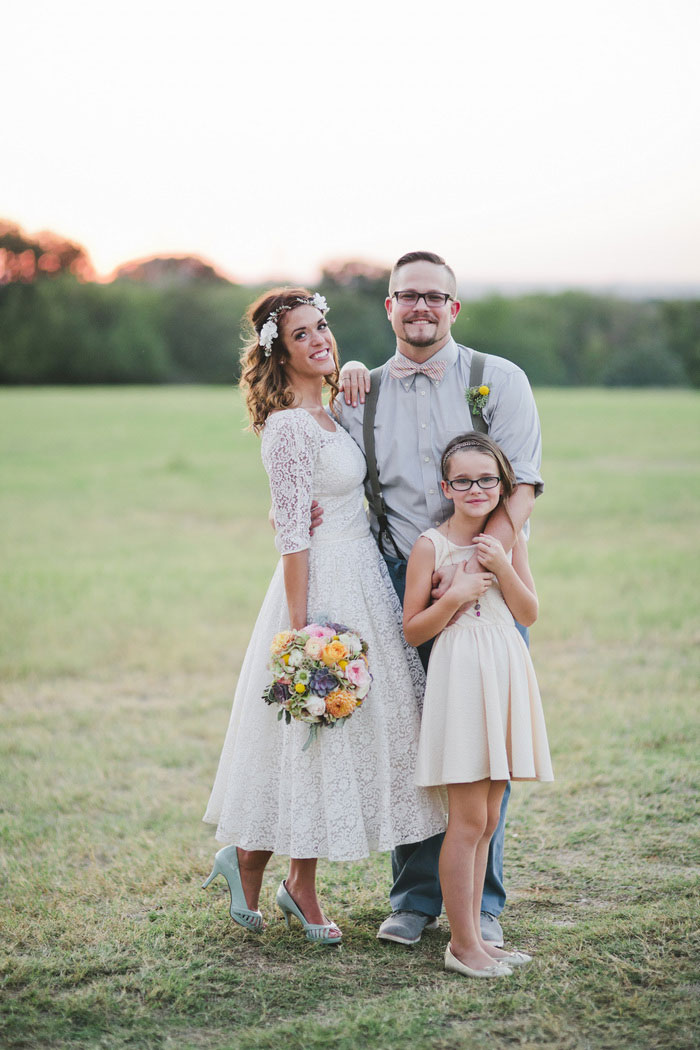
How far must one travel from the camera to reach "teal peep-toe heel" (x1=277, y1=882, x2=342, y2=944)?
4.05 m

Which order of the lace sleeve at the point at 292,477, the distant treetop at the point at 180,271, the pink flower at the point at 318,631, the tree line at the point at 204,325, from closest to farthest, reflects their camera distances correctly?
the pink flower at the point at 318,631 < the lace sleeve at the point at 292,477 < the tree line at the point at 204,325 < the distant treetop at the point at 180,271

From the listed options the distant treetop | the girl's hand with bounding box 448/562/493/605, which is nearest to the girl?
the girl's hand with bounding box 448/562/493/605

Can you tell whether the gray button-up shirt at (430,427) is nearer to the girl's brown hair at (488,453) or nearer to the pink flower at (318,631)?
the girl's brown hair at (488,453)

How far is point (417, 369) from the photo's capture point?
13.8 ft

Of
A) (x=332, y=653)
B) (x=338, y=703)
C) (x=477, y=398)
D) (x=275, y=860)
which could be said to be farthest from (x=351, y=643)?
(x=275, y=860)

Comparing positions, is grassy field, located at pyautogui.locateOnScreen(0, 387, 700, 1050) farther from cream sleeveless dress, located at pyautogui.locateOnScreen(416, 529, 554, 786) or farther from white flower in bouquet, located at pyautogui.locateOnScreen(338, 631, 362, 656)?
white flower in bouquet, located at pyautogui.locateOnScreen(338, 631, 362, 656)

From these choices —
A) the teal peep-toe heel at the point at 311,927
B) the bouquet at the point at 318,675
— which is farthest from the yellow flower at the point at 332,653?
the teal peep-toe heel at the point at 311,927

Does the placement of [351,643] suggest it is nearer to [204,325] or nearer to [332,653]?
[332,653]

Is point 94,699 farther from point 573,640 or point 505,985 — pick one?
point 505,985

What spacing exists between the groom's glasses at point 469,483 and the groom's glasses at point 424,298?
0.72m

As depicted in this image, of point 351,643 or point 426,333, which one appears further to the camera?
point 426,333

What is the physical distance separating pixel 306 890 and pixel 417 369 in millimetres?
2082

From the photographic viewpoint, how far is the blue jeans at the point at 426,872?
4164 mm

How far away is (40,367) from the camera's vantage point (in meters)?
60.0
